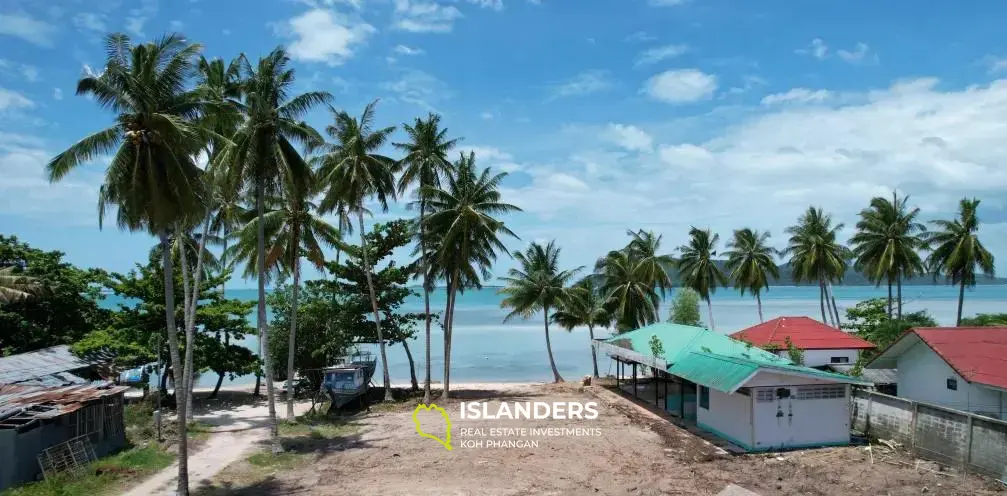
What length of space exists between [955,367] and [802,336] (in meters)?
10.8

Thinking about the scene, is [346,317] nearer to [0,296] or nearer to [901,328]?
[0,296]

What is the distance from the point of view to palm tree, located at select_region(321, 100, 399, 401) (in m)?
24.8

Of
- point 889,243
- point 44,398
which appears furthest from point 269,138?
point 889,243

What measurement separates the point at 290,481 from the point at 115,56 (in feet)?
32.8

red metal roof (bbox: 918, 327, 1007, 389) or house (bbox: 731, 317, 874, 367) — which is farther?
house (bbox: 731, 317, 874, 367)

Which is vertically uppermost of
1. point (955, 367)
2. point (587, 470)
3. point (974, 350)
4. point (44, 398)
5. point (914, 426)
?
point (974, 350)

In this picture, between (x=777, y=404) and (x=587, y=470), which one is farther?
(x=777, y=404)

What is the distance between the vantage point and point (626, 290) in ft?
114

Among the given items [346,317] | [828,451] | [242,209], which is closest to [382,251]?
[346,317]

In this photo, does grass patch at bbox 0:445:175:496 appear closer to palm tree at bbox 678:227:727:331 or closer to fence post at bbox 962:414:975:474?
fence post at bbox 962:414:975:474

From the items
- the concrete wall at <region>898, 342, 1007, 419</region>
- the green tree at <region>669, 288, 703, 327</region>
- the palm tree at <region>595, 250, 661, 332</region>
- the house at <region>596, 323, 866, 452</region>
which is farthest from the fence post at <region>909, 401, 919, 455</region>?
the green tree at <region>669, 288, 703, 327</region>

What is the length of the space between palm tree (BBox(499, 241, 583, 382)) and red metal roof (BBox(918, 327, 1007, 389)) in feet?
57.1

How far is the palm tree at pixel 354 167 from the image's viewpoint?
24.8 meters

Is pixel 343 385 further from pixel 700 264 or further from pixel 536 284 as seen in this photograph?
pixel 700 264
